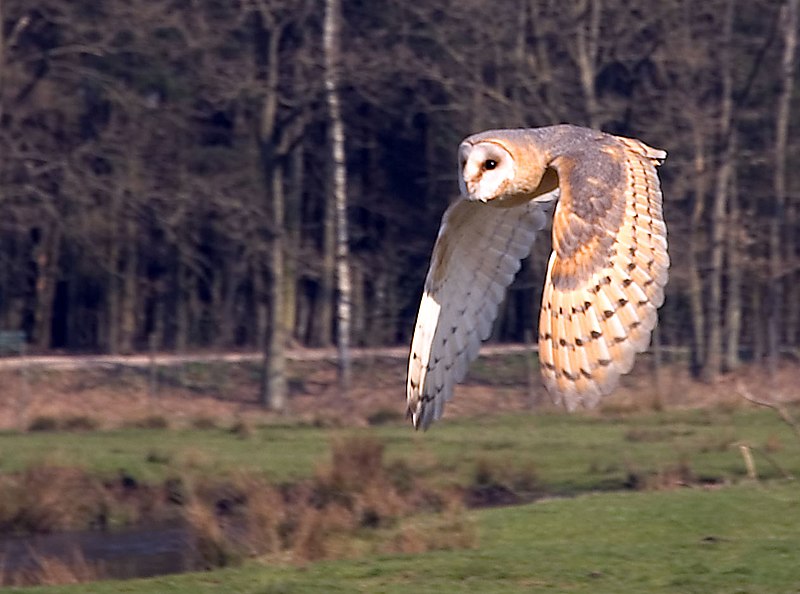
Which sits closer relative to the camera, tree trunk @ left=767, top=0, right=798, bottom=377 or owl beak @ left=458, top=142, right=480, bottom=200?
owl beak @ left=458, top=142, right=480, bottom=200

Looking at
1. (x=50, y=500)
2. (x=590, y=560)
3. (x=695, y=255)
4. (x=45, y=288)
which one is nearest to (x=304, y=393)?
(x=695, y=255)

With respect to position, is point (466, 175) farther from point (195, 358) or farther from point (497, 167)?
point (195, 358)

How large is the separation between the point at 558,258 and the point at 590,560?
5.08 meters

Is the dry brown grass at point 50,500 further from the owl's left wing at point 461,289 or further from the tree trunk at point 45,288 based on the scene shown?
the tree trunk at point 45,288

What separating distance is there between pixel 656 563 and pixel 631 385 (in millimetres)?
15336

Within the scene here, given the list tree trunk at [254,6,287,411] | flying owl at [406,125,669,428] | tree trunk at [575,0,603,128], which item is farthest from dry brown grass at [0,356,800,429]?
flying owl at [406,125,669,428]

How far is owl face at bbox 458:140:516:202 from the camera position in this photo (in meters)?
6.83

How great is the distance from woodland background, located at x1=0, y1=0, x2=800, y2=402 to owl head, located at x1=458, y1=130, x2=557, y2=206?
58.8 ft

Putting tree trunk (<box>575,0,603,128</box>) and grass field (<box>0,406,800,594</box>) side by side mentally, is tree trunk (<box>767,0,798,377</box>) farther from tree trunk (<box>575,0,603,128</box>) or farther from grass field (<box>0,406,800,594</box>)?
grass field (<box>0,406,800,594</box>)

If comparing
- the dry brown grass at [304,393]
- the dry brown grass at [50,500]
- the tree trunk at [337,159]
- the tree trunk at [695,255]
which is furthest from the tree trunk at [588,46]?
the dry brown grass at [50,500]

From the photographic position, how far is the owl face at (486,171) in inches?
269

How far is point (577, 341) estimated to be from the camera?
6008 millimetres

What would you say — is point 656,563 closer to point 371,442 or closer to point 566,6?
point 371,442

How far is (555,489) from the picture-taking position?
16.3 m
